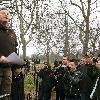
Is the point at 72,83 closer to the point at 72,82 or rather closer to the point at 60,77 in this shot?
the point at 72,82

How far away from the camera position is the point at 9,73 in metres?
5.79

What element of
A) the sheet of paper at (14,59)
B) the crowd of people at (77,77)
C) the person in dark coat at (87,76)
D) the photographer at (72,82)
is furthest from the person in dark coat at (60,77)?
the sheet of paper at (14,59)

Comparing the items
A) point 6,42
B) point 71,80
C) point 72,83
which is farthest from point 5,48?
point 72,83

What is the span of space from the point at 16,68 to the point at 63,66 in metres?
5.13

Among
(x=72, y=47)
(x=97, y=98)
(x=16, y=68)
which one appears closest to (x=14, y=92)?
(x=97, y=98)

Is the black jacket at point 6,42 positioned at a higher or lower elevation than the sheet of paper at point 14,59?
higher

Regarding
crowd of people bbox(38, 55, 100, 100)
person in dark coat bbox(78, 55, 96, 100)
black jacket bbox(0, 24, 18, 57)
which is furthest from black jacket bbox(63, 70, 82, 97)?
black jacket bbox(0, 24, 18, 57)

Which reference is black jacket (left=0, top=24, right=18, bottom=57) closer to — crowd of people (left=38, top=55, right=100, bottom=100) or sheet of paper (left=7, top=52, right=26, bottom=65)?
sheet of paper (left=7, top=52, right=26, bottom=65)

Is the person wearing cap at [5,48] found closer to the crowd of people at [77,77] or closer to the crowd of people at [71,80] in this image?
the crowd of people at [71,80]

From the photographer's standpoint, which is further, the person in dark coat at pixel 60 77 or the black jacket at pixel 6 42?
the person in dark coat at pixel 60 77

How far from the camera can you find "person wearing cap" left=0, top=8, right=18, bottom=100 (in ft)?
18.7

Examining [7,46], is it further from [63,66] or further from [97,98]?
[63,66]

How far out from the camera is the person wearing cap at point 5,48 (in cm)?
571

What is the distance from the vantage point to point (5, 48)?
5.82 metres
